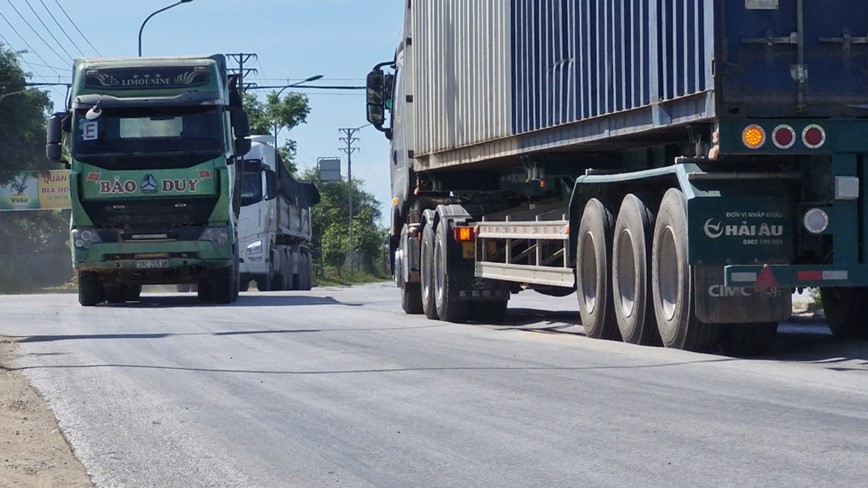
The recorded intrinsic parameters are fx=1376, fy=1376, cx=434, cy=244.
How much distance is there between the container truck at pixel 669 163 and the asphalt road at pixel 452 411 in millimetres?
521

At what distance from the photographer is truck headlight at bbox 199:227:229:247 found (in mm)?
21375

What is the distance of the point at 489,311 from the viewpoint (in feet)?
56.5

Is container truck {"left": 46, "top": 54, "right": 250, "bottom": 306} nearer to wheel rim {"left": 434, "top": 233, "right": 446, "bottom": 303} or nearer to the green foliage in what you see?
wheel rim {"left": 434, "top": 233, "right": 446, "bottom": 303}

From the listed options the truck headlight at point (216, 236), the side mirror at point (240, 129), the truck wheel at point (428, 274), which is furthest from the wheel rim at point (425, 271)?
the side mirror at point (240, 129)

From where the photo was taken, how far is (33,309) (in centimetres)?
2019

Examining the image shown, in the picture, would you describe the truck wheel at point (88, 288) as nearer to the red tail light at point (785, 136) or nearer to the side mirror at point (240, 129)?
the side mirror at point (240, 129)

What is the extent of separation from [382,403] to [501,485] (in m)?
2.54

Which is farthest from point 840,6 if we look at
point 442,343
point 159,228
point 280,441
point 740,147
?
point 159,228

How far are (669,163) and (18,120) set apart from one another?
39.6 metres

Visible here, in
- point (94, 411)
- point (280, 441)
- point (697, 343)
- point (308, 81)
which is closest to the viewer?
point (280, 441)

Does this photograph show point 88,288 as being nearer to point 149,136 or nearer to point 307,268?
point 149,136

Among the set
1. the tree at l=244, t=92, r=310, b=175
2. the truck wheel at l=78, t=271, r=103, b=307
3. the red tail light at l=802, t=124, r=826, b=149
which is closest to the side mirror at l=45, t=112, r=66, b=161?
the truck wheel at l=78, t=271, r=103, b=307

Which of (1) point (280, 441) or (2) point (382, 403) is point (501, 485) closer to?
(1) point (280, 441)

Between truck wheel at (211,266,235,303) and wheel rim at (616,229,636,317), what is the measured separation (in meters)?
11.3
